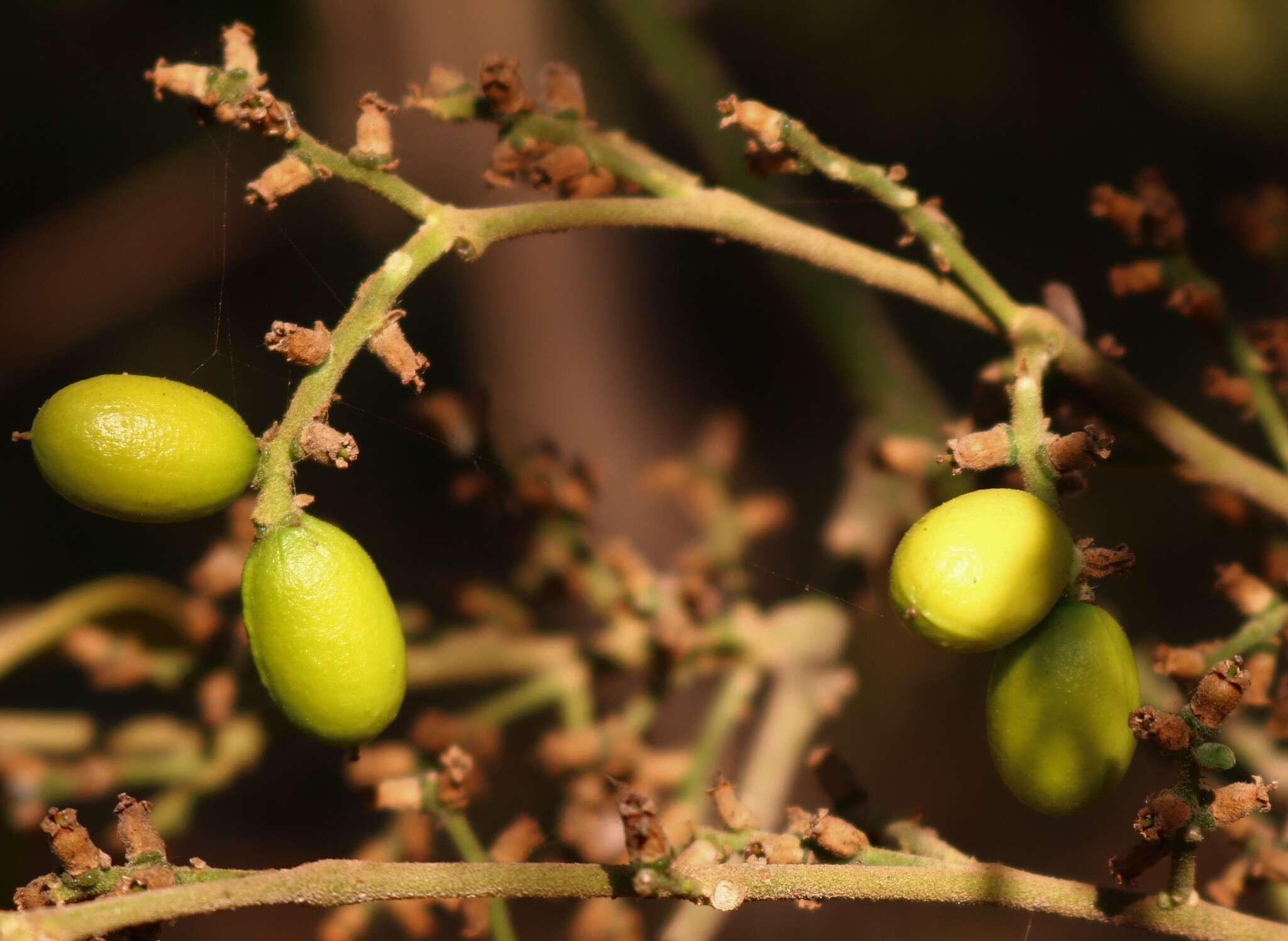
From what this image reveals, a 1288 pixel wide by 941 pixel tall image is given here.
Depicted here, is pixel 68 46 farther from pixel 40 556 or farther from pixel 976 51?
pixel 976 51

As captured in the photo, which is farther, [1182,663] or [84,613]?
[84,613]

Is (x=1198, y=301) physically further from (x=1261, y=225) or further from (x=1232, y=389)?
(x=1261, y=225)

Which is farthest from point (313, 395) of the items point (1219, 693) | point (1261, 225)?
point (1261, 225)

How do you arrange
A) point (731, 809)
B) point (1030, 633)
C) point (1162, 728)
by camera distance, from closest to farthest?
1. point (1162, 728)
2. point (1030, 633)
3. point (731, 809)

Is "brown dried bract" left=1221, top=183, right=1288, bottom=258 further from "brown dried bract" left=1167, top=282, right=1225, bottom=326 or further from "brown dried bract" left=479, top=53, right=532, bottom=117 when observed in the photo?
"brown dried bract" left=479, top=53, right=532, bottom=117

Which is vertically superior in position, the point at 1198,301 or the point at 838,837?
the point at 1198,301

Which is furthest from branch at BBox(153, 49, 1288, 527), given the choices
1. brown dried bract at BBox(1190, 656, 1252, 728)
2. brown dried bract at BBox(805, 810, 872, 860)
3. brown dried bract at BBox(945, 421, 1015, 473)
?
brown dried bract at BBox(805, 810, 872, 860)

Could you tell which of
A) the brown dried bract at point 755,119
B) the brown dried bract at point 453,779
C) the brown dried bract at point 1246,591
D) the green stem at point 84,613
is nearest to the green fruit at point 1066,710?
the brown dried bract at point 1246,591

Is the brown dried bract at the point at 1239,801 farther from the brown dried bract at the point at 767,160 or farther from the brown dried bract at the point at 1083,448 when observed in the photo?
the brown dried bract at the point at 767,160
